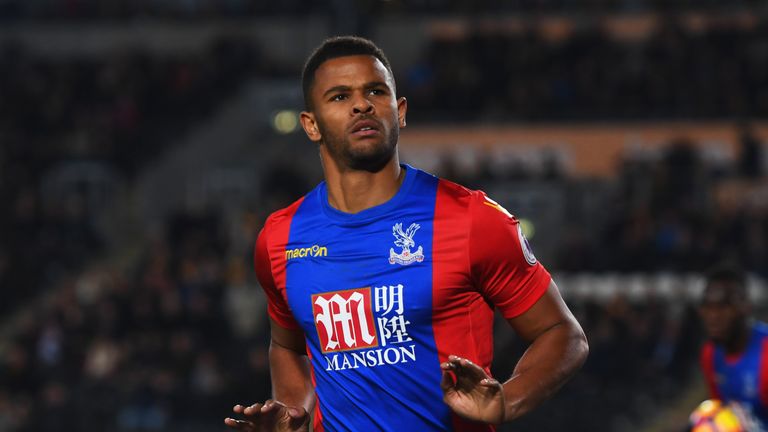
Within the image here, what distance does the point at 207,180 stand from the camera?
25.0 m

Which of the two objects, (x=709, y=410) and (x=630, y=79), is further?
(x=630, y=79)

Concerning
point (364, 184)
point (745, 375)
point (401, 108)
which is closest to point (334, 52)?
point (401, 108)

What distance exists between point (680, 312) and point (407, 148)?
322 inches

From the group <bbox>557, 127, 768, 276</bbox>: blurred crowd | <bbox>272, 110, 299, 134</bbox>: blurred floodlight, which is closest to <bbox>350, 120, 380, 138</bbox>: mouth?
<bbox>557, 127, 768, 276</bbox>: blurred crowd

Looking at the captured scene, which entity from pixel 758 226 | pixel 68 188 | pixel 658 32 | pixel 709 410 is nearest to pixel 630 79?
pixel 658 32

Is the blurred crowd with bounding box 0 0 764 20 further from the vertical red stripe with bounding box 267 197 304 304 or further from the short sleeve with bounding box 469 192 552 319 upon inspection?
the short sleeve with bounding box 469 192 552 319

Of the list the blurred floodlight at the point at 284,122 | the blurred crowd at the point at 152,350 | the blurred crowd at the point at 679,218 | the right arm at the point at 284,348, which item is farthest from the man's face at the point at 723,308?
the blurred floodlight at the point at 284,122

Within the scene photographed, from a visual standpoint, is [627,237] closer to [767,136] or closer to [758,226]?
[758,226]

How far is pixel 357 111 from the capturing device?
14.3 ft

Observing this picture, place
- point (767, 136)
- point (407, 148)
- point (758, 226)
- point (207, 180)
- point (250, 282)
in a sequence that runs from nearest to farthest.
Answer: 1. point (758, 226)
2. point (250, 282)
3. point (767, 136)
4. point (407, 148)
5. point (207, 180)

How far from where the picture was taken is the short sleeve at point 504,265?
430cm

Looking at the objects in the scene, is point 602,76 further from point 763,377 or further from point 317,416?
point 317,416

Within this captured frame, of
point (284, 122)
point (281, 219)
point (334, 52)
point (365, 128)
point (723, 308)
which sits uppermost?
point (334, 52)

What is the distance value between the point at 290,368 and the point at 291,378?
4 cm
